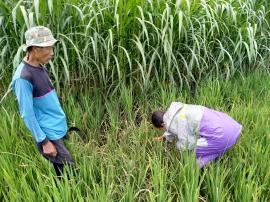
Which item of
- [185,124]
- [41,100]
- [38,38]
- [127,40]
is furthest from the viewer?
[127,40]

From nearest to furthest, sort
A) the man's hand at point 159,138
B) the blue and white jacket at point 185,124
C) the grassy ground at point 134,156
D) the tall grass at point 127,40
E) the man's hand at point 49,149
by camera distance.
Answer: the grassy ground at point 134,156, the man's hand at point 49,149, the blue and white jacket at point 185,124, the man's hand at point 159,138, the tall grass at point 127,40

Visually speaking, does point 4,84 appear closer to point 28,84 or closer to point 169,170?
point 28,84

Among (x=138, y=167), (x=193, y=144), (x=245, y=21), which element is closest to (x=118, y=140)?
(x=138, y=167)

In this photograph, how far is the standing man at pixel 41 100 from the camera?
1.90 metres

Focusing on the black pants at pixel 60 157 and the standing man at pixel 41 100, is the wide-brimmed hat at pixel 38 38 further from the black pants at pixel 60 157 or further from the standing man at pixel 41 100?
the black pants at pixel 60 157

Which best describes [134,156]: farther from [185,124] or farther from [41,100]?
[41,100]

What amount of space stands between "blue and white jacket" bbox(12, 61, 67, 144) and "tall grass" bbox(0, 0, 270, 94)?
0.64m

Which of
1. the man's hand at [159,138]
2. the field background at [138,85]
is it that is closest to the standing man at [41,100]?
the field background at [138,85]

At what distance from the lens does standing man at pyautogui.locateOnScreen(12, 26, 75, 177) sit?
1.90 metres

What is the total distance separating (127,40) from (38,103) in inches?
47.3

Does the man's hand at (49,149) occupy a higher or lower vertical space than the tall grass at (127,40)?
lower

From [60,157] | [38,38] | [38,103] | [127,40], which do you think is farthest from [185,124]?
[127,40]

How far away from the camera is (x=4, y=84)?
296cm

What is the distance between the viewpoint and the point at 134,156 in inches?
87.7
